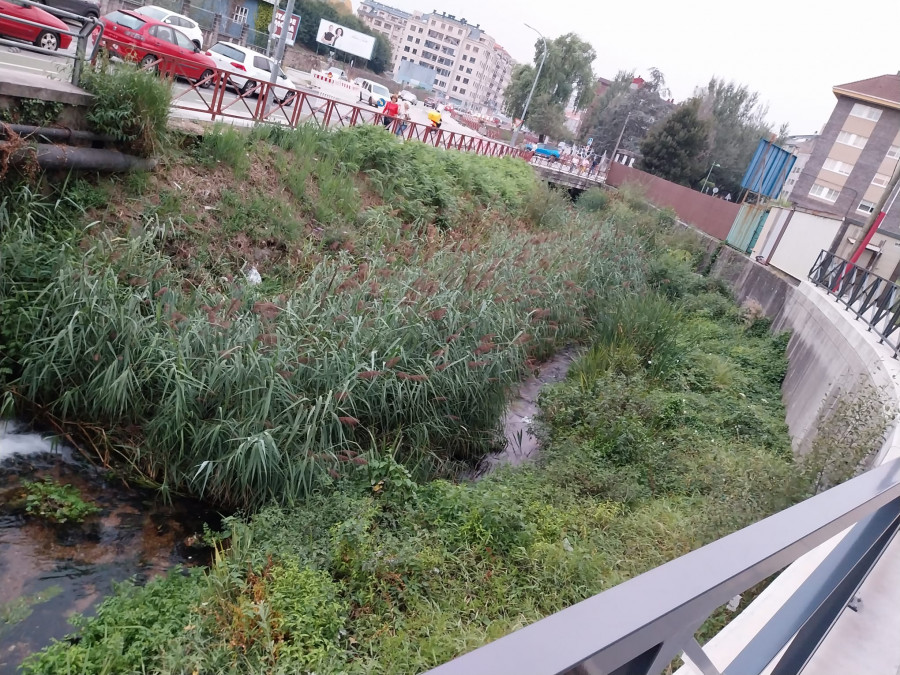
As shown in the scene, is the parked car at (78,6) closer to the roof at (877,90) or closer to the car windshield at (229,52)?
the car windshield at (229,52)

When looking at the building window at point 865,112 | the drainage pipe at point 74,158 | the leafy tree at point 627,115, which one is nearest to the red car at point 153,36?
the drainage pipe at point 74,158

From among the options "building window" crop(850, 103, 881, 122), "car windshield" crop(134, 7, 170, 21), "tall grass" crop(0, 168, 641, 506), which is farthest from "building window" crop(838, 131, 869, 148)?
"tall grass" crop(0, 168, 641, 506)

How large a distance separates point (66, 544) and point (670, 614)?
5.26 m

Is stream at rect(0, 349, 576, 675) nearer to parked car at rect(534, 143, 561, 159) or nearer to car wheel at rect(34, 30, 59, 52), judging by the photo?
car wheel at rect(34, 30, 59, 52)

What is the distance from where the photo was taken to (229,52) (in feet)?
68.8

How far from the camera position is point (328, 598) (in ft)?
13.2

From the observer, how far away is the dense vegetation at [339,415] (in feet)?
13.4

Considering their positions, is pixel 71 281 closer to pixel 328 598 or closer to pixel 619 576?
pixel 328 598

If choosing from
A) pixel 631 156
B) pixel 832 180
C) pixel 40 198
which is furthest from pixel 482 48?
pixel 40 198

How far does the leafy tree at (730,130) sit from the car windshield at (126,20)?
3549cm

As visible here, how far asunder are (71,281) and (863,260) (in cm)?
1780

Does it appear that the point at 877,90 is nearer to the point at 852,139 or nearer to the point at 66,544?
the point at 852,139

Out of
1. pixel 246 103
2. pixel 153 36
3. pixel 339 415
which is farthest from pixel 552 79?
pixel 339 415

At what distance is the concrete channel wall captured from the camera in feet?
7.25
